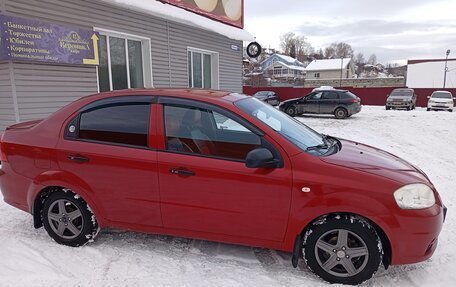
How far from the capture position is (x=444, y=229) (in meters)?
3.86

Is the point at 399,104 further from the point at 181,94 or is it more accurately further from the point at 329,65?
the point at 329,65

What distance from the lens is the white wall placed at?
5491 cm

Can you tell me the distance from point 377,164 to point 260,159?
111 centimetres

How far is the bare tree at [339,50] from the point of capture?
363 ft

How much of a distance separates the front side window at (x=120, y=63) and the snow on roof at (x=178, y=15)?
1.13 metres

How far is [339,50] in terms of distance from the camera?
4397 inches

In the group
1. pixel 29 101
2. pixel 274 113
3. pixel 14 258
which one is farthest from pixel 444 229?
pixel 29 101

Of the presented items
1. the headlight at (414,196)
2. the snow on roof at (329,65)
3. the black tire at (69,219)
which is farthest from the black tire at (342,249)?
the snow on roof at (329,65)

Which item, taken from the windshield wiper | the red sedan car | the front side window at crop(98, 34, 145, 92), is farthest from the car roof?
the front side window at crop(98, 34, 145, 92)

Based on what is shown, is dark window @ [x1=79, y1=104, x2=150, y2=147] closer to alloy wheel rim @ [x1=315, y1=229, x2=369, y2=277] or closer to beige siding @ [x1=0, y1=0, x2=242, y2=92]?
alloy wheel rim @ [x1=315, y1=229, x2=369, y2=277]

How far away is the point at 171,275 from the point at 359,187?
5.86 feet

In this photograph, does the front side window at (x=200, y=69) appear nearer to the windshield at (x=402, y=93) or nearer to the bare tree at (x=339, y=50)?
the windshield at (x=402, y=93)

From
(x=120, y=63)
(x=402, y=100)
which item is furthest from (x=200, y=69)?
(x=402, y=100)

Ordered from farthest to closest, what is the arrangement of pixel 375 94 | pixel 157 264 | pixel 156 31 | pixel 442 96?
1. pixel 375 94
2. pixel 442 96
3. pixel 156 31
4. pixel 157 264
